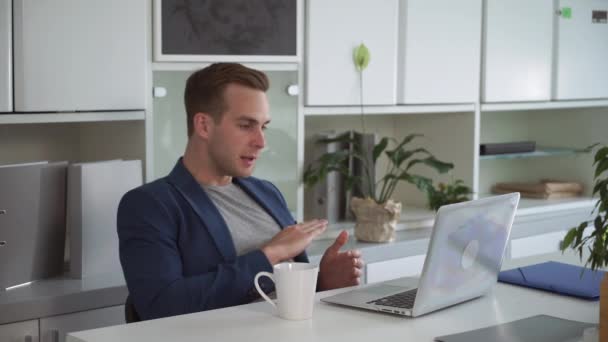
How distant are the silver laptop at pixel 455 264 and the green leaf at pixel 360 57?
4.76 feet

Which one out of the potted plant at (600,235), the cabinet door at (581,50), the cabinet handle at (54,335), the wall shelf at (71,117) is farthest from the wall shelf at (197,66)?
the potted plant at (600,235)

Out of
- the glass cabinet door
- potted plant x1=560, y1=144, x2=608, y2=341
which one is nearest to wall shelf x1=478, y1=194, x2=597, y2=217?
the glass cabinet door

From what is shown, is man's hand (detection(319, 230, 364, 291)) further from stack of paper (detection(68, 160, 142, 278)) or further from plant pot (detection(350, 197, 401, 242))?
plant pot (detection(350, 197, 401, 242))

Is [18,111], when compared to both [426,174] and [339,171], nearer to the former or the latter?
[339,171]

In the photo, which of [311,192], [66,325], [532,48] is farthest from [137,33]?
[532,48]

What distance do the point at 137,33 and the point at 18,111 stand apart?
451 millimetres

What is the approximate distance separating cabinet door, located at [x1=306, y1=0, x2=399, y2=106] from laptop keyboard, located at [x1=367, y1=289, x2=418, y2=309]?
1397mm

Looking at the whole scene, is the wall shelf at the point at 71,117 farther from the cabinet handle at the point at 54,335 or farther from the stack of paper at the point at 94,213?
the cabinet handle at the point at 54,335

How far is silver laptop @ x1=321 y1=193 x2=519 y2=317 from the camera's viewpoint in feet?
6.61

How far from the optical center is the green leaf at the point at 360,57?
3611mm

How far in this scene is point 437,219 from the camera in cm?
196

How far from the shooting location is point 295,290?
2.00 metres

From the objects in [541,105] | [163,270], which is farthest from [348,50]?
[163,270]

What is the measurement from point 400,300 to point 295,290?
292 mm
